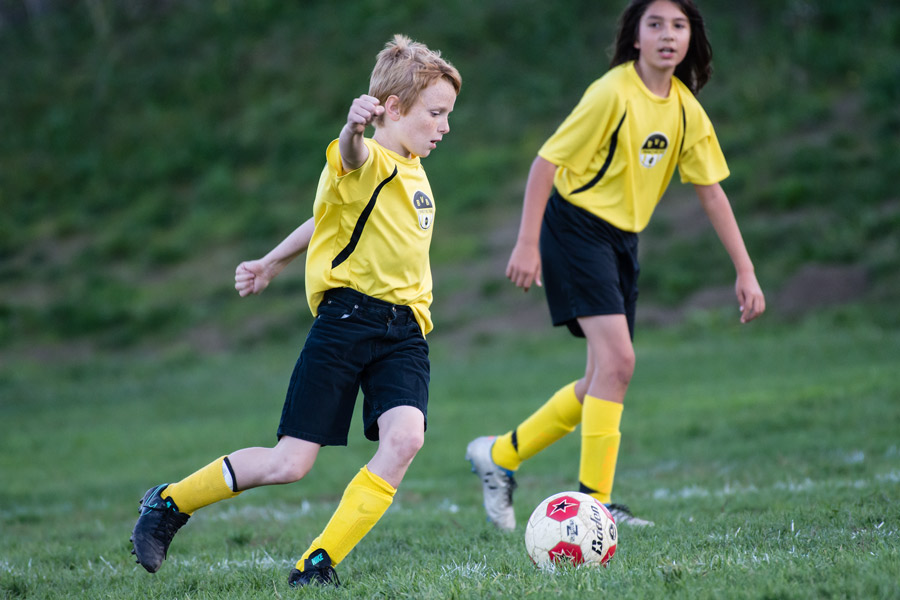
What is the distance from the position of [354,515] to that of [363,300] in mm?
788

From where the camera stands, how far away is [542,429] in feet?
16.2

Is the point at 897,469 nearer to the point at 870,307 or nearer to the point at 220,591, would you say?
the point at 220,591

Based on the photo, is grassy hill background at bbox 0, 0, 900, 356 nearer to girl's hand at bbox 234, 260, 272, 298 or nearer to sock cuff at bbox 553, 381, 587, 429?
sock cuff at bbox 553, 381, 587, 429

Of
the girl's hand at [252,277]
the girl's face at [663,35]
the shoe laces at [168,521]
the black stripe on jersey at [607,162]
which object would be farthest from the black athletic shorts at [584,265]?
the shoe laces at [168,521]

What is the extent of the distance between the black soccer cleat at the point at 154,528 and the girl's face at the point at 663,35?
2.86m

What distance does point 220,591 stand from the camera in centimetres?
357

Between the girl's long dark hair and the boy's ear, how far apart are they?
5.05 ft

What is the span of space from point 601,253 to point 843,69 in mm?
13285

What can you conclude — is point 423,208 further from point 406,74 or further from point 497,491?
point 497,491

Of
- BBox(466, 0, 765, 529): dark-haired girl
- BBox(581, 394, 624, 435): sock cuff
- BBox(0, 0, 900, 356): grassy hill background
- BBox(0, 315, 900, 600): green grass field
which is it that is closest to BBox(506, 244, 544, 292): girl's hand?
BBox(466, 0, 765, 529): dark-haired girl

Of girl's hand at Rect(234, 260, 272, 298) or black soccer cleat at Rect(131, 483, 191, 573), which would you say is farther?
girl's hand at Rect(234, 260, 272, 298)

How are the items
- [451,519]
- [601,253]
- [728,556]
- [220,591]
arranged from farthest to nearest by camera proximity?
[451,519] → [601,253] → [220,591] → [728,556]

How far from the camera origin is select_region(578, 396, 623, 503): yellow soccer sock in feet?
14.9

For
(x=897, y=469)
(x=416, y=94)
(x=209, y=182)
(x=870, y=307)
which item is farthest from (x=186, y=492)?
(x=209, y=182)
